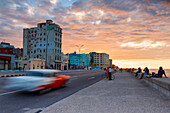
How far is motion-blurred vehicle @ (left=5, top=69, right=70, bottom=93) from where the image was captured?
8.95 metres

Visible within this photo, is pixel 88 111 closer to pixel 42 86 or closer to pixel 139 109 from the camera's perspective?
pixel 139 109

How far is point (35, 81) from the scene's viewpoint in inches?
361

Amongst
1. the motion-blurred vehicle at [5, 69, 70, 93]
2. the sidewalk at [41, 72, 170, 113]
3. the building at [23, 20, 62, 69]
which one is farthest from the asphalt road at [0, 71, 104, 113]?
the building at [23, 20, 62, 69]

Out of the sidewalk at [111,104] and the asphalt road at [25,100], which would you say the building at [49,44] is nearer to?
the asphalt road at [25,100]

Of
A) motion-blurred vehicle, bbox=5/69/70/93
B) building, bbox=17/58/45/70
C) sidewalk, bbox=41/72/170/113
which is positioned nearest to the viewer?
sidewalk, bbox=41/72/170/113

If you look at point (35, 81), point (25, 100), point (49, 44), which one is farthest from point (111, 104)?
point (49, 44)

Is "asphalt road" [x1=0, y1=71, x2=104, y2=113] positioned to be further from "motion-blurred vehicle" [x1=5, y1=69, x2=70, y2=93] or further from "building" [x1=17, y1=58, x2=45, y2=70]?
"building" [x1=17, y1=58, x2=45, y2=70]

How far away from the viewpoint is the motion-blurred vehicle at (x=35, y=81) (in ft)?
29.4

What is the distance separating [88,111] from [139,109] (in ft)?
6.44

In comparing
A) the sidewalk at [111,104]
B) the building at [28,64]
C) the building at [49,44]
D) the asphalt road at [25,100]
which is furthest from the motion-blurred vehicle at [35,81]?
the building at [49,44]

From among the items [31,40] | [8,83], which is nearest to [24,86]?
[8,83]

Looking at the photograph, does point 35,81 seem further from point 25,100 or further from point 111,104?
point 111,104

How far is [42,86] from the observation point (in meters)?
9.65

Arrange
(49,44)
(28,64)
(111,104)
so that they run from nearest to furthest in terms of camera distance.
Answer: (111,104)
(28,64)
(49,44)
